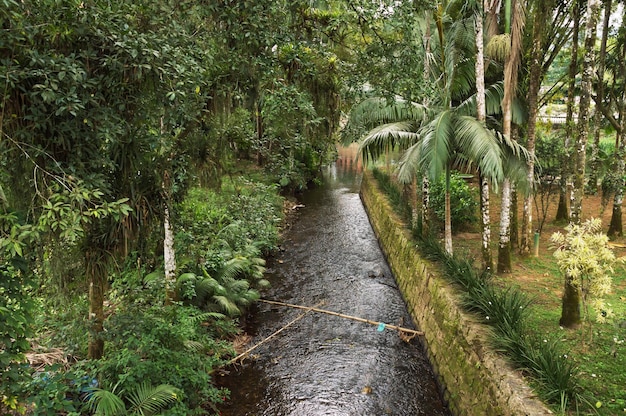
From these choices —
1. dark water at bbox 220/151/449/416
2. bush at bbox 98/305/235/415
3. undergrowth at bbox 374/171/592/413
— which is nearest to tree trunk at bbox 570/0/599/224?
undergrowth at bbox 374/171/592/413

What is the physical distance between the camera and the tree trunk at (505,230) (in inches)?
350

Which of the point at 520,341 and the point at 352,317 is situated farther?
Result: the point at 352,317

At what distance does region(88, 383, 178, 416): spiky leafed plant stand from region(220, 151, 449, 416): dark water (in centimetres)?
154

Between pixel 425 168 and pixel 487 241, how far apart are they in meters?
2.21

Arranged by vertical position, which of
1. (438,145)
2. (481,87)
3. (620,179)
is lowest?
(620,179)

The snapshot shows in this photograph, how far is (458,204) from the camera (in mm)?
13086

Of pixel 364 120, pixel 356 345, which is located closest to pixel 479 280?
pixel 356 345

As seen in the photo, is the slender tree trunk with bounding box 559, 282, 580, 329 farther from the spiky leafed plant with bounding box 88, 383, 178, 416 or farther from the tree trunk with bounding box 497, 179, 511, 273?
the spiky leafed plant with bounding box 88, 383, 178, 416

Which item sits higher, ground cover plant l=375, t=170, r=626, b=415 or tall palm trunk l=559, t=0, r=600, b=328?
tall palm trunk l=559, t=0, r=600, b=328

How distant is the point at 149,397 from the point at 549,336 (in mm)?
5854

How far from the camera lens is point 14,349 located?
3596mm

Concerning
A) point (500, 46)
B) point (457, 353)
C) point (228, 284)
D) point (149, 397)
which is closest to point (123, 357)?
point (149, 397)

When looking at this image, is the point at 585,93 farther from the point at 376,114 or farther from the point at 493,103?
the point at 376,114

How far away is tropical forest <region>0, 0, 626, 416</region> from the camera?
11.8 feet
